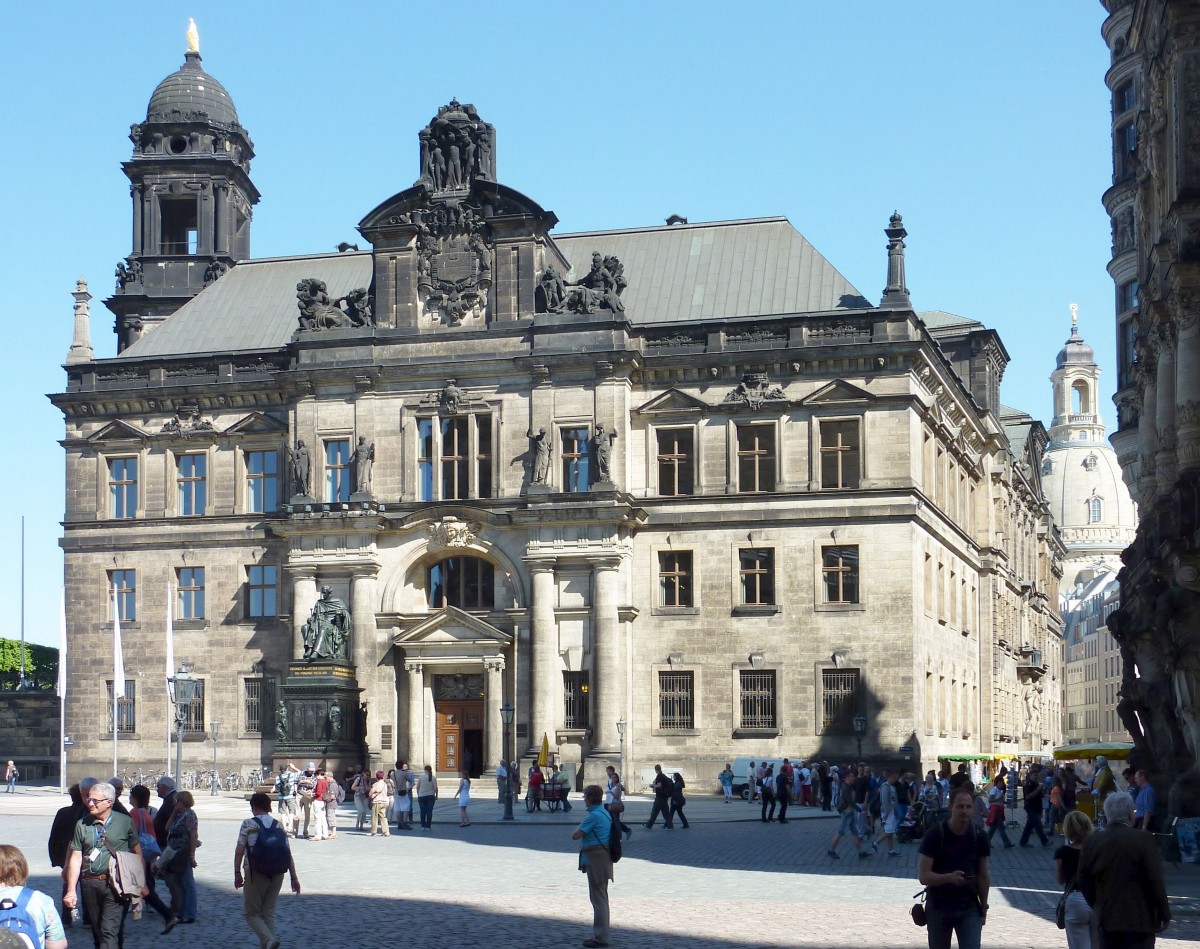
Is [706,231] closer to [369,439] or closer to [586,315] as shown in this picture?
[586,315]

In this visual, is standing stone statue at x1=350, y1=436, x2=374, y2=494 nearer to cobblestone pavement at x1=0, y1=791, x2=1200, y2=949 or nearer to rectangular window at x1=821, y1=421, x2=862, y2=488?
rectangular window at x1=821, y1=421, x2=862, y2=488

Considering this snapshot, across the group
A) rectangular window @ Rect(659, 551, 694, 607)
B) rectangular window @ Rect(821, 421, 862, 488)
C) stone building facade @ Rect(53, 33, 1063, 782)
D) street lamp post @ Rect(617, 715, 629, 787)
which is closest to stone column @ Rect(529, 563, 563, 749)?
stone building facade @ Rect(53, 33, 1063, 782)

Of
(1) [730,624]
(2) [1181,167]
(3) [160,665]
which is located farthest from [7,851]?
(3) [160,665]

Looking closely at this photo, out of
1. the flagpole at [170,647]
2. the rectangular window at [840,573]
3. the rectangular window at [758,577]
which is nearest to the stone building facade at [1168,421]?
the rectangular window at [840,573]

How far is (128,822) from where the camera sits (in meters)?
17.6

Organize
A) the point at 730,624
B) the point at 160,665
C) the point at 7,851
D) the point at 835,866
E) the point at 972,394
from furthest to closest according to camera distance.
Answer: the point at 972,394 < the point at 160,665 < the point at 730,624 < the point at 835,866 < the point at 7,851

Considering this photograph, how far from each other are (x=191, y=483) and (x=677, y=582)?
738 inches

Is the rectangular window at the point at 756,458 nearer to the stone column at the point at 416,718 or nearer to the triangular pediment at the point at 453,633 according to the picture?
the triangular pediment at the point at 453,633

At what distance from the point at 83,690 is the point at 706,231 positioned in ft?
94.7

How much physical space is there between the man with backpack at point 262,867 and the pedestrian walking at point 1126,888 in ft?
26.7

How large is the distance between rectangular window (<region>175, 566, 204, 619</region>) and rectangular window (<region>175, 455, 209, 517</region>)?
2131 millimetres

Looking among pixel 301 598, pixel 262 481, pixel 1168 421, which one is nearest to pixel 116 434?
pixel 262 481

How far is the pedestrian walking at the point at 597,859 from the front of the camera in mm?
19500

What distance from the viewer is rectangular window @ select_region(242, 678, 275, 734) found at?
206ft
